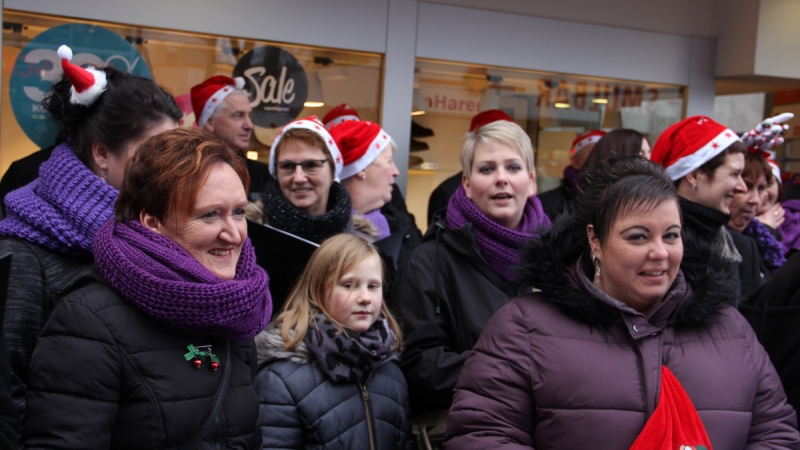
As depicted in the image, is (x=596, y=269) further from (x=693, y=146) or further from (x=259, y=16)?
(x=259, y=16)

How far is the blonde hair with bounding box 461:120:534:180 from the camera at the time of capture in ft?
12.2

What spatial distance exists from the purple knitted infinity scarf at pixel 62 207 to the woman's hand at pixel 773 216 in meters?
4.94

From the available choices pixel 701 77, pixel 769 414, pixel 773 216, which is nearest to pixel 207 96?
pixel 769 414

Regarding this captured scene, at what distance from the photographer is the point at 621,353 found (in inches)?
103

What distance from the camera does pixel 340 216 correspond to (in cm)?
391

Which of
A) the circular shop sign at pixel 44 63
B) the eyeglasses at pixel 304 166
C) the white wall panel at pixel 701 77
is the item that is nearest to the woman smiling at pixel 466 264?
the eyeglasses at pixel 304 166

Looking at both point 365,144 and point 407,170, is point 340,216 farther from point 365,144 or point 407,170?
point 407,170

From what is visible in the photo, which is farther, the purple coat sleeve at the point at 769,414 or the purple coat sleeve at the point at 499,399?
the purple coat sleeve at the point at 769,414

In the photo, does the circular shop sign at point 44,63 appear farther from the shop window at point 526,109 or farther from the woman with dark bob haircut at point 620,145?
the woman with dark bob haircut at point 620,145

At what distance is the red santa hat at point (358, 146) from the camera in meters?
4.64

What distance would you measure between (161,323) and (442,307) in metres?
1.51

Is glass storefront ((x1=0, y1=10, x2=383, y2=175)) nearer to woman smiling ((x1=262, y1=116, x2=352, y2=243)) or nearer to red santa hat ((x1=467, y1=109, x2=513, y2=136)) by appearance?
red santa hat ((x1=467, y1=109, x2=513, y2=136))

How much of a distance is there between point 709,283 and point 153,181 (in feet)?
6.33

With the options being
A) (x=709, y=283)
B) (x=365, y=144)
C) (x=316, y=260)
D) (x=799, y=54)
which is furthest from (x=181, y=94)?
(x=799, y=54)
